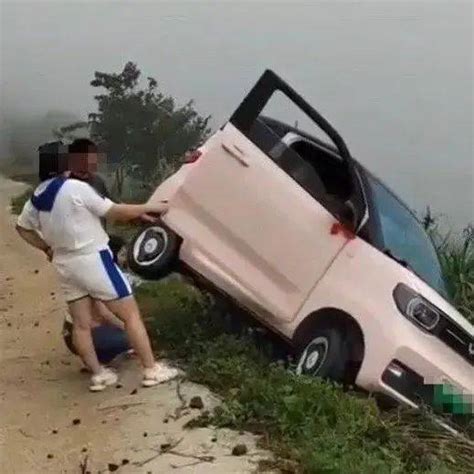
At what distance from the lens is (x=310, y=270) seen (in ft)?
21.4

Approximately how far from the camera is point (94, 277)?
238 inches

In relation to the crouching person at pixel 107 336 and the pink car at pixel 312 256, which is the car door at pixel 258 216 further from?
the crouching person at pixel 107 336

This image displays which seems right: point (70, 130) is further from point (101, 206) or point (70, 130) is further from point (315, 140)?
point (101, 206)

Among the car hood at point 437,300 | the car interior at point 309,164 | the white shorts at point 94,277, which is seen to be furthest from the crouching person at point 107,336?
the car hood at point 437,300

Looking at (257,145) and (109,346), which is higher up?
(257,145)

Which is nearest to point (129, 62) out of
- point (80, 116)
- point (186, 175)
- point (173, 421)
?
point (80, 116)

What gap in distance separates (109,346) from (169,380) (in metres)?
0.48

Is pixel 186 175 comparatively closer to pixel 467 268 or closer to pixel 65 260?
pixel 65 260

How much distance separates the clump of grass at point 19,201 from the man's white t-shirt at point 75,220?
6876 mm

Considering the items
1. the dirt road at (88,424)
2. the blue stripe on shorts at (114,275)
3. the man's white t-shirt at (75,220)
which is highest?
the man's white t-shirt at (75,220)

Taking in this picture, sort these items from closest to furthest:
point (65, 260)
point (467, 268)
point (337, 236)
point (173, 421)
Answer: point (173, 421) → point (65, 260) → point (337, 236) → point (467, 268)

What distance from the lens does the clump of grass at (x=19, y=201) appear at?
1298 centimetres

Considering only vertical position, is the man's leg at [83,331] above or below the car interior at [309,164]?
below

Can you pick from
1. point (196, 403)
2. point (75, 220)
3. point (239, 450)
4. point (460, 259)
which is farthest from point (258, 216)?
point (460, 259)
